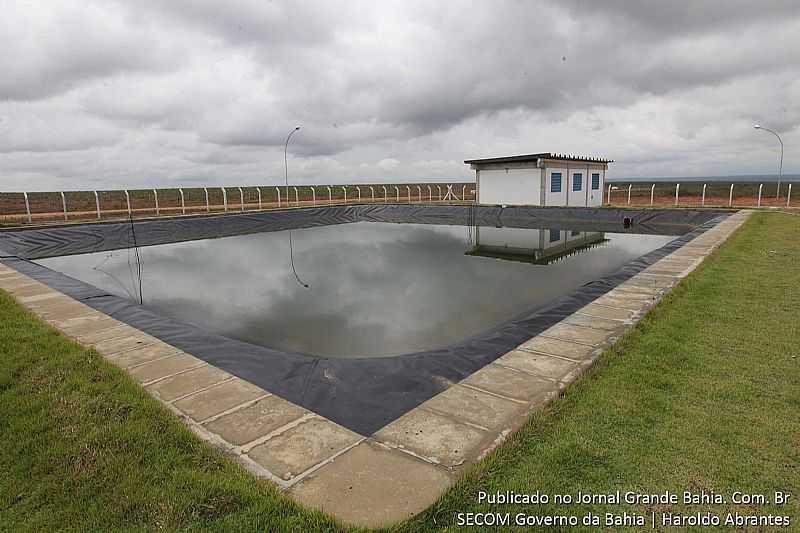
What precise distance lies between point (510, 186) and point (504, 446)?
23.8 metres

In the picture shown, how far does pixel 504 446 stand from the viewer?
8.79ft

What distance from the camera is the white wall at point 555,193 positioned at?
23.6m

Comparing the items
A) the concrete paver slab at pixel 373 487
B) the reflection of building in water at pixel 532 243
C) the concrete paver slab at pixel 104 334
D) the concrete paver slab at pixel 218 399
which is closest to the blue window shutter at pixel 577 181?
the reflection of building in water at pixel 532 243

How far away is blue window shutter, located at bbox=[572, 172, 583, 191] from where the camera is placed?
25891mm

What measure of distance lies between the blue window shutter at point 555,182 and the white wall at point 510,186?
1.01 metres

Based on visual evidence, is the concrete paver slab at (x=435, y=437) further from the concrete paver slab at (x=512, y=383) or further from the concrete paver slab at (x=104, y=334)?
the concrete paver slab at (x=104, y=334)

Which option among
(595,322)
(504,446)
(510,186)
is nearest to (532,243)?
(510,186)

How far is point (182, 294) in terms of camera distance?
8.48 meters

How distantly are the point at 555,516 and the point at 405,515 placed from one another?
28.8 inches

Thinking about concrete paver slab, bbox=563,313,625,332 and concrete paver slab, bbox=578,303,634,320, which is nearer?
concrete paver slab, bbox=563,313,625,332

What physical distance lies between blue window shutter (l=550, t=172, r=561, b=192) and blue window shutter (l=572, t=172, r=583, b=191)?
1.83 m

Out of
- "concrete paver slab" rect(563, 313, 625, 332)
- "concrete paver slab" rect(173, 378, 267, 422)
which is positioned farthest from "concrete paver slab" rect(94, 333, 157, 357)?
"concrete paver slab" rect(563, 313, 625, 332)

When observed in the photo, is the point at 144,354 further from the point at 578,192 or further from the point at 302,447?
the point at 578,192

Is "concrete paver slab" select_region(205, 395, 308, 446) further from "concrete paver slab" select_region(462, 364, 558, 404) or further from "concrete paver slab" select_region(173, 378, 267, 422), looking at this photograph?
"concrete paver slab" select_region(462, 364, 558, 404)
